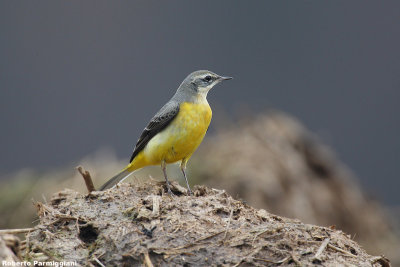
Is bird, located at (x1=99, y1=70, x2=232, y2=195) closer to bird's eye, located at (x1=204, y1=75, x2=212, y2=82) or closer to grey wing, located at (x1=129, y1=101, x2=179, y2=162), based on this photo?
grey wing, located at (x1=129, y1=101, x2=179, y2=162)

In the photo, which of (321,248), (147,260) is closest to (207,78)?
(321,248)

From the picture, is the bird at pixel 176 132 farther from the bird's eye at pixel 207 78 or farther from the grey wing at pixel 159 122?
the bird's eye at pixel 207 78

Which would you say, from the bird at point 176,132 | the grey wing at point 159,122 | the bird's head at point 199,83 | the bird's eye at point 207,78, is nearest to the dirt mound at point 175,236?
the bird at point 176,132

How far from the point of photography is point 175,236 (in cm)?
562

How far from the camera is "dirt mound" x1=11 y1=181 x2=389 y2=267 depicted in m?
5.40

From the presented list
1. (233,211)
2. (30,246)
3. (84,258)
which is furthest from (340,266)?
(30,246)

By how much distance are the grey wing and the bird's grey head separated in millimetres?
423

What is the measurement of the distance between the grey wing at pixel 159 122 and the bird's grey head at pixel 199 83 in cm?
42

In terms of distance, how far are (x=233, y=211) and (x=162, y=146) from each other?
2022 millimetres

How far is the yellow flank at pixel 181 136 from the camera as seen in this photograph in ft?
26.0

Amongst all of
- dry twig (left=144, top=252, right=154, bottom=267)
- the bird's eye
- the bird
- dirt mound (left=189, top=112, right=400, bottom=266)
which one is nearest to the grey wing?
the bird

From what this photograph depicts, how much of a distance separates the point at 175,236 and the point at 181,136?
8.17 ft

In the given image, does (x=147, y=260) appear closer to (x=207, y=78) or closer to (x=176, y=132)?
(x=176, y=132)

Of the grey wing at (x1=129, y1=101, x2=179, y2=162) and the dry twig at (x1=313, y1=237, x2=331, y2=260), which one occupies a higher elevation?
the grey wing at (x1=129, y1=101, x2=179, y2=162)
